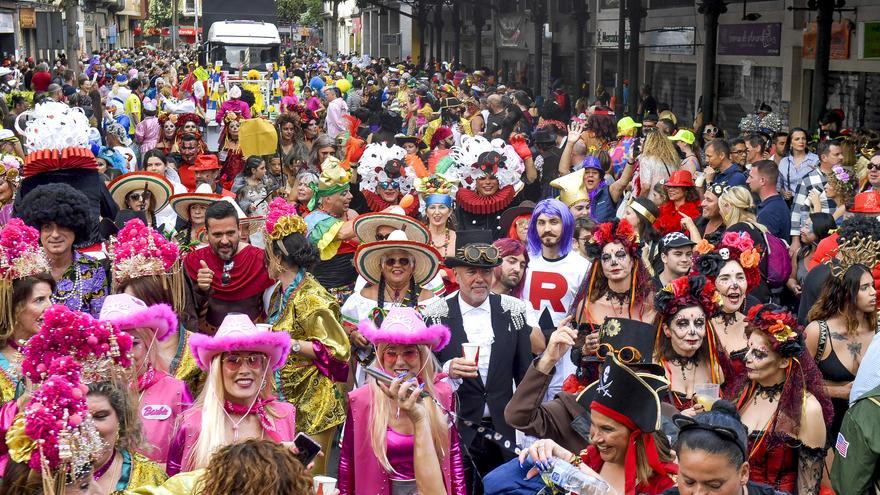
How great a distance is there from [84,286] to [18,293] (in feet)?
2.92

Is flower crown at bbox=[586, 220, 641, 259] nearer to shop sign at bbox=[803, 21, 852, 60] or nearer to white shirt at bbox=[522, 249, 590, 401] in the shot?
white shirt at bbox=[522, 249, 590, 401]

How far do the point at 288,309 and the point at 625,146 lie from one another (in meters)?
7.40

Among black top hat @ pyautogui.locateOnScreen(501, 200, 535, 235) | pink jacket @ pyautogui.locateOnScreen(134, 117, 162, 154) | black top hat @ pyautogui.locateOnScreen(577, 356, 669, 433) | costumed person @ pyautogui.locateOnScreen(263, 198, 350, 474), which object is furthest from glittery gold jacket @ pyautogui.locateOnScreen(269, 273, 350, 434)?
pink jacket @ pyautogui.locateOnScreen(134, 117, 162, 154)

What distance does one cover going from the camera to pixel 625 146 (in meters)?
13.5

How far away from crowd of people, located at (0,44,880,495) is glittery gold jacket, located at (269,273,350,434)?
0.04 feet

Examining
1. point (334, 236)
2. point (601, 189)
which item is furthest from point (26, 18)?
point (334, 236)

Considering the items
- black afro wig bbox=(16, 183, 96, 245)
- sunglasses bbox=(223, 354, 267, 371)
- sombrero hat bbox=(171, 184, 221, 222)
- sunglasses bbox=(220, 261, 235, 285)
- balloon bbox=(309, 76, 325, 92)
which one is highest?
balloon bbox=(309, 76, 325, 92)

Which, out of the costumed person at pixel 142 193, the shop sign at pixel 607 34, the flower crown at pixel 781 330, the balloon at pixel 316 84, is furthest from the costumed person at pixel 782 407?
the shop sign at pixel 607 34

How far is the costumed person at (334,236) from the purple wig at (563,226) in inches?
57.3

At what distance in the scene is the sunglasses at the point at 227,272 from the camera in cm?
736

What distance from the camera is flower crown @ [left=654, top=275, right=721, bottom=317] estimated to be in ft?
20.9

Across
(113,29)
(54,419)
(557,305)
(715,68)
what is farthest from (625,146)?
(113,29)

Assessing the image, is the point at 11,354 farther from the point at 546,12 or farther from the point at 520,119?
the point at 546,12

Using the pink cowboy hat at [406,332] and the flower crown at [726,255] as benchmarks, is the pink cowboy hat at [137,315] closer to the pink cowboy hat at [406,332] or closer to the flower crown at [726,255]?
the pink cowboy hat at [406,332]
